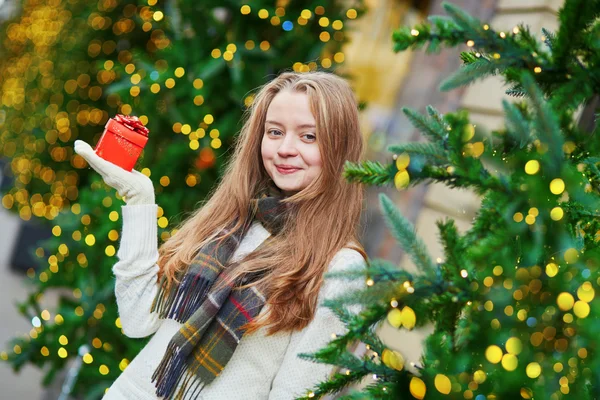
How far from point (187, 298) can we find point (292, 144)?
51 cm

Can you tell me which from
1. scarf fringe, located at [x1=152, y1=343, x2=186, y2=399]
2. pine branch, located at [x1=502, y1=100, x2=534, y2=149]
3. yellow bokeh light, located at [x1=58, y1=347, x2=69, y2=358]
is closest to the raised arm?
scarf fringe, located at [x1=152, y1=343, x2=186, y2=399]

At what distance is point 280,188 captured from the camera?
192 centimetres

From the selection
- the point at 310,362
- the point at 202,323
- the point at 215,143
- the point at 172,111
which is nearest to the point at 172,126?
the point at 172,111

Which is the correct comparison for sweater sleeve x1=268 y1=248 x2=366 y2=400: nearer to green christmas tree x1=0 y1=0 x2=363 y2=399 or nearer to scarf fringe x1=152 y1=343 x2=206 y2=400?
scarf fringe x1=152 y1=343 x2=206 y2=400

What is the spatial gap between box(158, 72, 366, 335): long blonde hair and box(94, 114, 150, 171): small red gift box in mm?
325

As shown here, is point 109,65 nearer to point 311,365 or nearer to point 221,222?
point 221,222

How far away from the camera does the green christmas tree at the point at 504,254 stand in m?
0.87

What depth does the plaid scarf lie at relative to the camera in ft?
5.55

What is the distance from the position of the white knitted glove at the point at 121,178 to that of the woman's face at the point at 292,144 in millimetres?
356

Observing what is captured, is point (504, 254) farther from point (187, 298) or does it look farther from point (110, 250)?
point (110, 250)

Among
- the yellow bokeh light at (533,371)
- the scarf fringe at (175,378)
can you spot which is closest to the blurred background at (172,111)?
the scarf fringe at (175,378)

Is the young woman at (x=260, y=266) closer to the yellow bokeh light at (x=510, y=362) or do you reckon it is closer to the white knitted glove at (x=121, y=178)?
the white knitted glove at (x=121, y=178)

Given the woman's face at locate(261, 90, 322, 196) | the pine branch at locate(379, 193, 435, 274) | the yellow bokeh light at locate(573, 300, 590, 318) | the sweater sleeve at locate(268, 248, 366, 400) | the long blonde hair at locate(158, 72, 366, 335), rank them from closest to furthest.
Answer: the yellow bokeh light at locate(573, 300, 590, 318), the pine branch at locate(379, 193, 435, 274), the sweater sleeve at locate(268, 248, 366, 400), the long blonde hair at locate(158, 72, 366, 335), the woman's face at locate(261, 90, 322, 196)

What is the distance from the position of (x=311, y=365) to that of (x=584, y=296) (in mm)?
857
